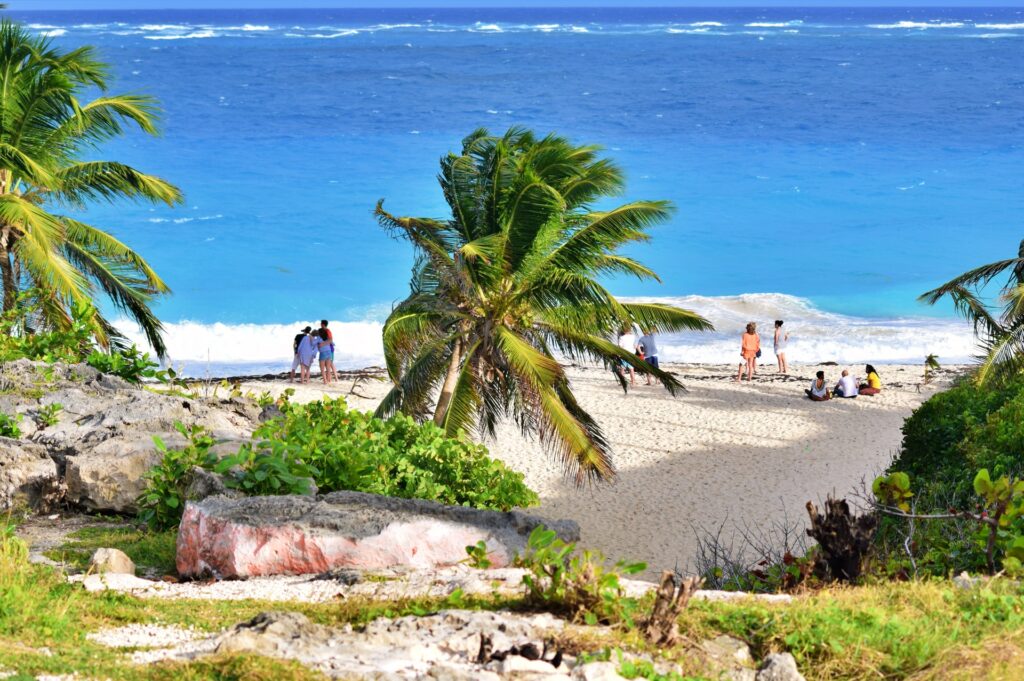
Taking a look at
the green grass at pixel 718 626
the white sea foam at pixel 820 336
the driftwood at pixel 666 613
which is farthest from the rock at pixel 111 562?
the white sea foam at pixel 820 336

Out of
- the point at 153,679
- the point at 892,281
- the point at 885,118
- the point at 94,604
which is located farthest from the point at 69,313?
the point at 885,118

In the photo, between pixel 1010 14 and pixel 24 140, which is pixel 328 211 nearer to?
pixel 24 140

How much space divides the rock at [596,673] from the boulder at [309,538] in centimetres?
286

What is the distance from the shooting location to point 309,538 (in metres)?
7.66

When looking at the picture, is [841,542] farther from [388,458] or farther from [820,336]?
→ [820,336]

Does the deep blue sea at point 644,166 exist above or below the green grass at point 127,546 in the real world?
above

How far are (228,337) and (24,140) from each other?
18500mm

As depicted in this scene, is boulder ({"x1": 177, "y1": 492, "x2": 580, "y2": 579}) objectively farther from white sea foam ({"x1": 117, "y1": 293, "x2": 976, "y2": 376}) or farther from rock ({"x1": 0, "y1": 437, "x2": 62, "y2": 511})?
white sea foam ({"x1": 117, "y1": 293, "x2": 976, "y2": 376})

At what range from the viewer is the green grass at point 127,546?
7.89m

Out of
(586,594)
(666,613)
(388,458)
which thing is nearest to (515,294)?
(388,458)

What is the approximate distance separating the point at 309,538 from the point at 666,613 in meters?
3.01

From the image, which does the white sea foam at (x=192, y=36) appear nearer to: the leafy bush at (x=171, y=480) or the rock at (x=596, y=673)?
the leafy bush at (x=171, y=480)

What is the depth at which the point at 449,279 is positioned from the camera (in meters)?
14.3

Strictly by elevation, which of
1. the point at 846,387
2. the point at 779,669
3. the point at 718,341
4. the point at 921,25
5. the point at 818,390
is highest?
the point at 921,25
